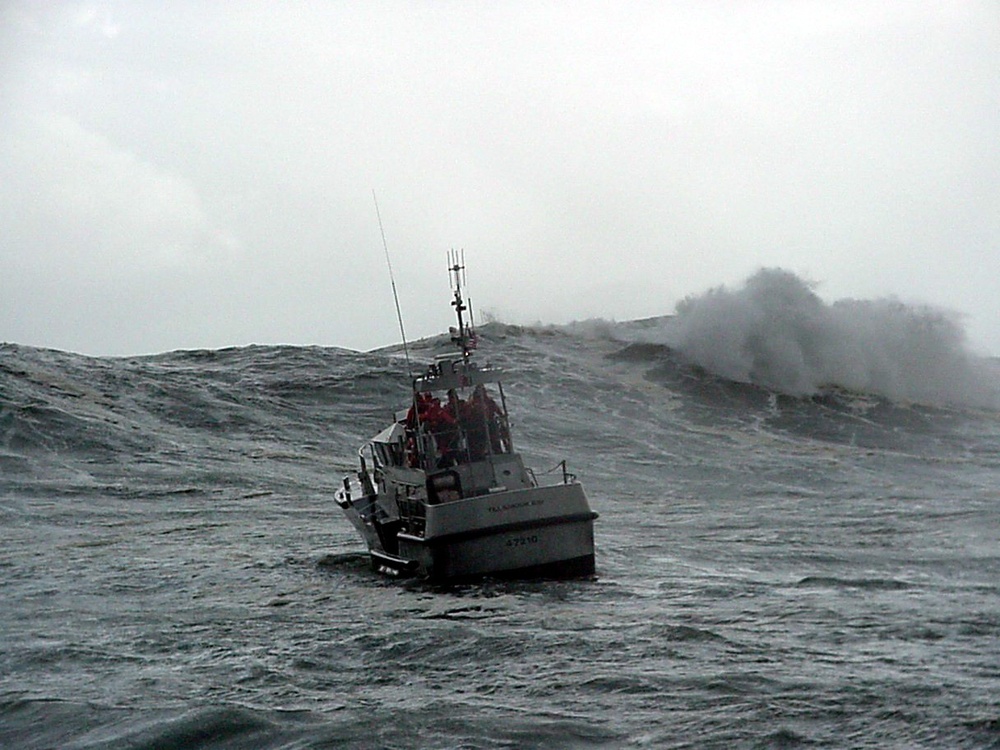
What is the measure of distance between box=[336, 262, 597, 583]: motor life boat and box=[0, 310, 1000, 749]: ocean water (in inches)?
18.6

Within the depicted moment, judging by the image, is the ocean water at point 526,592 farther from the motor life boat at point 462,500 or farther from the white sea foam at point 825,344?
the white sea foam at point 825,344

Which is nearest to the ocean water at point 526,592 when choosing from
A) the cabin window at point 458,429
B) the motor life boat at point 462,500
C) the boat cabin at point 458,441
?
the motor life boat at point 462,500

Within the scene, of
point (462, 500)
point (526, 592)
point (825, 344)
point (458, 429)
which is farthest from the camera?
point (825, 344)

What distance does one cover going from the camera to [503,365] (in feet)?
142

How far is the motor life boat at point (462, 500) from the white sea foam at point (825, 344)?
23.1 meters

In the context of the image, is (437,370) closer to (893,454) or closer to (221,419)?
(893,454)

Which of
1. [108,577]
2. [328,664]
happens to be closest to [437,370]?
[108,577]

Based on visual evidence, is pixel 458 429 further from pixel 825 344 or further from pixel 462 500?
pixel 825 344

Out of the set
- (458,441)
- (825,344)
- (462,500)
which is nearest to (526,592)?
(462,500)

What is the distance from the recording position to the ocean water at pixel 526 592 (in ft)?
34.5

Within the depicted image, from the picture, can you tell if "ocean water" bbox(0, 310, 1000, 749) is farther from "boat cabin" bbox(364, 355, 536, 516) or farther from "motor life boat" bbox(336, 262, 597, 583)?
"boat cabin" bbox(364, 355, 536, 516)

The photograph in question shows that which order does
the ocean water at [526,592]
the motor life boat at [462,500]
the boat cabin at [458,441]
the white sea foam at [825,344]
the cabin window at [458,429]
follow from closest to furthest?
the ocean water at [526,592] < the motor life boat at [462,500] < the boat cabin at [458,441] < the cabin window at [458,429] < the white sea foam at [825,344]

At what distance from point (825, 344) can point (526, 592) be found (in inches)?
1119

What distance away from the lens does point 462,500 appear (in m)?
16.9
